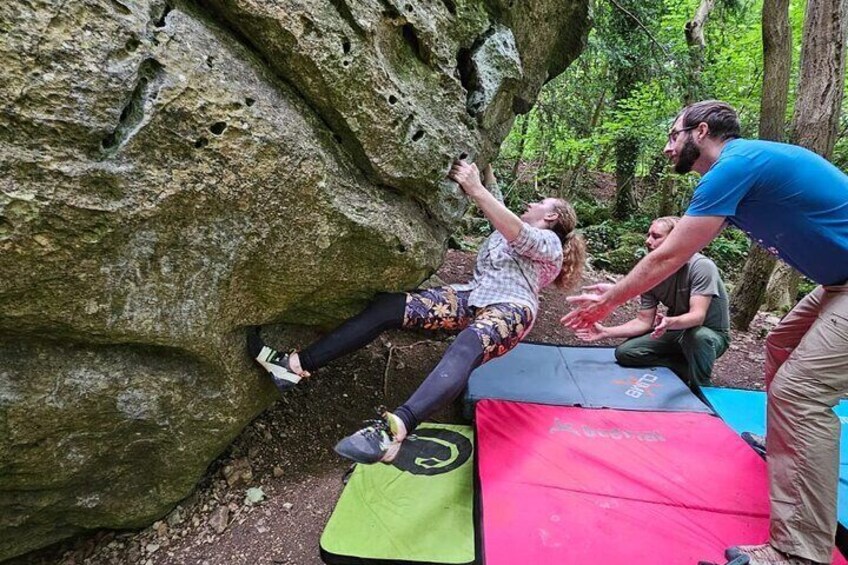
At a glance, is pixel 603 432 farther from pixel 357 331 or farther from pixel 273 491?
pixel 273 491

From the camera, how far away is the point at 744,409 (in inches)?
165

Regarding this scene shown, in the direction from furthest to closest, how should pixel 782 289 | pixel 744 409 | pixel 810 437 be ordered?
pixel 782 289
pixel 744 409
pixel 810 437

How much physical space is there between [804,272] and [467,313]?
7.01 feet

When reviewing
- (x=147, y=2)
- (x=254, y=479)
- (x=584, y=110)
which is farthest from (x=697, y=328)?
(x=584, y=110)

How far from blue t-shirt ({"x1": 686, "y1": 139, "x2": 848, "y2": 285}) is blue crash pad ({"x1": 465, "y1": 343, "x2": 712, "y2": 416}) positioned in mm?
1841

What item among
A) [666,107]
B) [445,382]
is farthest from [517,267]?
[666,107]

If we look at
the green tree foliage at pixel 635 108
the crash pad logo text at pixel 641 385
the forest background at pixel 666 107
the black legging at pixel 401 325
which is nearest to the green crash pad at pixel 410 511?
the black legging at pixel 401 325

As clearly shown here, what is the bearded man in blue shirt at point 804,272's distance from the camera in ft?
7.98

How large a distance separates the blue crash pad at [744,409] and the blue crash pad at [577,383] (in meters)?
0.24

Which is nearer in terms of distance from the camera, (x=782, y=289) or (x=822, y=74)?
(x=822, y=74)

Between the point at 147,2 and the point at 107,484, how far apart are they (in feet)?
8.53

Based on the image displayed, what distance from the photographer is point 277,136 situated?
242 centimetres

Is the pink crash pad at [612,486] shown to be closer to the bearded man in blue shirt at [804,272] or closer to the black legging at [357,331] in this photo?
the bearded man in blue shirt at [804,272]

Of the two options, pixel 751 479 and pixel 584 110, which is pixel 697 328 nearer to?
pixel 751 479
